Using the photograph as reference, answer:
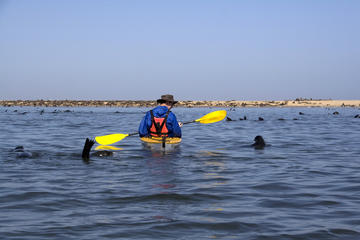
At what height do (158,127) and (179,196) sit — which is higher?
(158,127)

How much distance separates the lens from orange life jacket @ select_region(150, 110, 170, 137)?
540 inches

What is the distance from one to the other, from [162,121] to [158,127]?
24cm

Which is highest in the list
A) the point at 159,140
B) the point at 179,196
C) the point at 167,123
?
the point at 167,123

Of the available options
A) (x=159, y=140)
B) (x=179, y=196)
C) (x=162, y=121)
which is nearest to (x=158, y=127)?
(x=162, y=121)

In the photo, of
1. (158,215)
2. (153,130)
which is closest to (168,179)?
(158,215)

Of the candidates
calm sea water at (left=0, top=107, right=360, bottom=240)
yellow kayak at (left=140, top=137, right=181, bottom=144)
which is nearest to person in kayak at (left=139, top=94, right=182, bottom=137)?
yellow kayak at (left=140, top=137, right=181, bottom=144)

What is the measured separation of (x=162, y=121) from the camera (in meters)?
13.8

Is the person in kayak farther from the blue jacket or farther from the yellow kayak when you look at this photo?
the yellow kayak

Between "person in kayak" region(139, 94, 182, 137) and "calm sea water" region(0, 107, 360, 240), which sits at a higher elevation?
"person in kayak" region(139, 94, 182, 137)

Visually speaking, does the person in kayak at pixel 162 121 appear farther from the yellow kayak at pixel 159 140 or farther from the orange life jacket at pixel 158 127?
the yellow kayak at pixel 159 140

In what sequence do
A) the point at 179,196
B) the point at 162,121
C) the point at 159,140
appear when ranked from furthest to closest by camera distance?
1. the point at 159,140
2. the point at 162,121
3. the point at 179,196

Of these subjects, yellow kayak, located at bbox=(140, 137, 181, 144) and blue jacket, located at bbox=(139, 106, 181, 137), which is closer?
blue jacket, located at bbox=(139, 106, 181, 137)

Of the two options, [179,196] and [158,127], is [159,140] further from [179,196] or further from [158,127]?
[179,196]

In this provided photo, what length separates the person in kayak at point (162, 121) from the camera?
1359 centimetres
